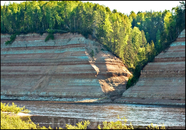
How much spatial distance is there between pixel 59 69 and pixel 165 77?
2039 centimetres

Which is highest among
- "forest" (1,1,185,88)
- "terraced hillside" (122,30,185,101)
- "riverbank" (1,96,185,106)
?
"forest" (1,1,185,88)

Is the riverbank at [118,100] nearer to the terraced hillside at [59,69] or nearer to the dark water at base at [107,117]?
the terraced hillside at [59,69]

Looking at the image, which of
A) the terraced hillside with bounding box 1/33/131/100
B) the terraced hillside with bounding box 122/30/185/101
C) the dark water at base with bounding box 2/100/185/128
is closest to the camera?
the dark water at base with bounding box 2/100/185/128

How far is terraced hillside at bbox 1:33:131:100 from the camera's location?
65.8m

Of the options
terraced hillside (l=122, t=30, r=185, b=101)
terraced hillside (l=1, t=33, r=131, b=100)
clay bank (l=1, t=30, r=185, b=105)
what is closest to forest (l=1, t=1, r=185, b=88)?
terraced hillside (l=1, t=33, r=131, b=100)

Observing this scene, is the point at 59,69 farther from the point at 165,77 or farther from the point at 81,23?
the point at 165,77

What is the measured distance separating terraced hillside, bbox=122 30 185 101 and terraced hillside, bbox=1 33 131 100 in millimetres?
6887

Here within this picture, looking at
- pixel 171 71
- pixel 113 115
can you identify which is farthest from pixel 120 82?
pixel 113 115

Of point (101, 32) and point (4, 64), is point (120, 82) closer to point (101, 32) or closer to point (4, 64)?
point (101, 32)

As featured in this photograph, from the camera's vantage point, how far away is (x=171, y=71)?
58.3m

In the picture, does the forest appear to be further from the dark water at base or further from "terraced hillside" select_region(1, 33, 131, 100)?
the dark water at base

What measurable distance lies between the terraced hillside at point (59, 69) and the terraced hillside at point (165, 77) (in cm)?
689

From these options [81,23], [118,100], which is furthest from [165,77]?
[81,23]

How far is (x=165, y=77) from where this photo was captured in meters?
58.5
